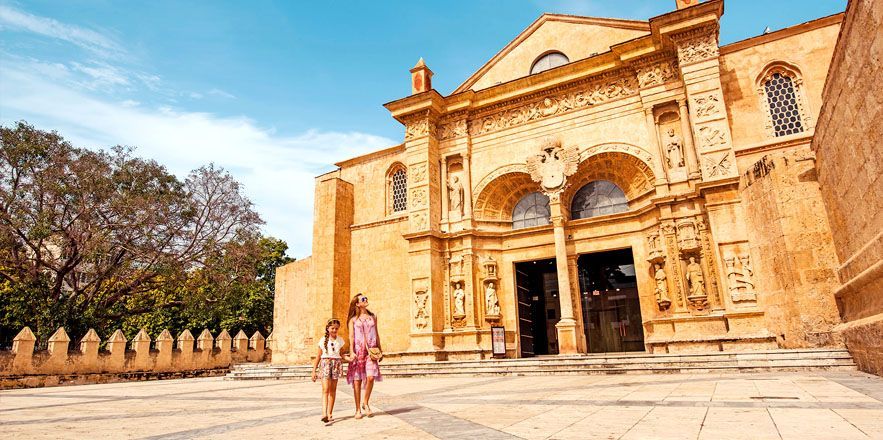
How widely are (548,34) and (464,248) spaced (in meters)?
9.84

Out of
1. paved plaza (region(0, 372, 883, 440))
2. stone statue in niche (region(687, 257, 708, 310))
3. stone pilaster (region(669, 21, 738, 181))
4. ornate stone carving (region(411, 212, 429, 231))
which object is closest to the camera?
paved plaza (region(0, 372, 883, 440))

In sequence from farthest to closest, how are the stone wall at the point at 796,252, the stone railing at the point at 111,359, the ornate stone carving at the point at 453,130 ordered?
the ornate stone carving at the point at 453,130
the stone railing at the point at 111,359
the stone wall at the point at 796,252

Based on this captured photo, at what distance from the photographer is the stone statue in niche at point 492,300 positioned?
60.7 feet

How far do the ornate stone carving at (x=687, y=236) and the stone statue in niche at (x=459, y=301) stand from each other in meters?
7.84

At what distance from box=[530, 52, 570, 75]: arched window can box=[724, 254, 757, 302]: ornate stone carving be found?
34.1 ft

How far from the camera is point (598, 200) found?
18875mm

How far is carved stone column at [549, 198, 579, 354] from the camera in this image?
16.8 meters

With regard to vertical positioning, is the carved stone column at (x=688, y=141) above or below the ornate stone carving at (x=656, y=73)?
below

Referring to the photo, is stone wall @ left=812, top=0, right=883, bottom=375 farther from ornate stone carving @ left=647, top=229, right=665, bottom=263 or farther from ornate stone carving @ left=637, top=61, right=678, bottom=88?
ornate stone carving @ left=637, top=61, right=678, bottom=88

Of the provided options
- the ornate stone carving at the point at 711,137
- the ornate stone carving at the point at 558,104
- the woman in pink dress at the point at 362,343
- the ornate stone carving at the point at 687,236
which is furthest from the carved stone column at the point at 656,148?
the woman in pink dress at the point at 362,343

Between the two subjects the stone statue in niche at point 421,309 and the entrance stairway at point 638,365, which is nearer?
the entrance stairway at point 638,365

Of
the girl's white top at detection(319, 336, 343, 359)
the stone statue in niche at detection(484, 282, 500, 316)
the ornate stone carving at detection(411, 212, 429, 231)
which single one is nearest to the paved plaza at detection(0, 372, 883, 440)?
the girl's white top at detection(319, 336, 343, 359)

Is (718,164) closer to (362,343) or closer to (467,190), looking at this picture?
(467,190)

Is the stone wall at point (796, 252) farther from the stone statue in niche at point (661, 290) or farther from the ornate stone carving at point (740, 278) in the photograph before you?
the stone statue in niche at point (661, 290)
